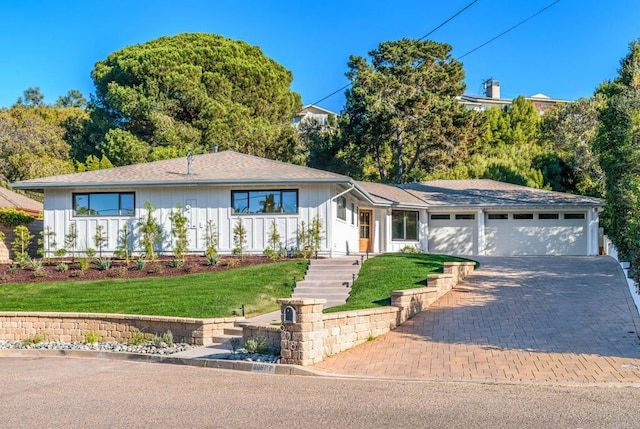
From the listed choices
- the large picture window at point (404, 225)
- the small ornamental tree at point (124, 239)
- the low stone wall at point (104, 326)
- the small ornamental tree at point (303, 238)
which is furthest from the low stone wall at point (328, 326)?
the large picture window at point (404, 225)

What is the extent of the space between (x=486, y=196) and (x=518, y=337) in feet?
58.8

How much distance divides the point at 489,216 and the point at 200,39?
69.3 ft

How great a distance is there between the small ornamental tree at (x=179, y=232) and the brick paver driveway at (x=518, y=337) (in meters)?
8.88

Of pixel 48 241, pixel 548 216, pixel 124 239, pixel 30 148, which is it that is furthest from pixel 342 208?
pixel 30 148

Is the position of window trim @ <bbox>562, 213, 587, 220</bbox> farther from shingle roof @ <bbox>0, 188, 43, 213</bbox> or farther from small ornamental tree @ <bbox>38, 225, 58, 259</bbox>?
shingle roof @ <bbox>0, 188, 43, 213</bbox>

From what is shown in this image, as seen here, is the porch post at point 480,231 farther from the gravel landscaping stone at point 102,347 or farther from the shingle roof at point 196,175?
the gravel landscaping stone at point 102,347

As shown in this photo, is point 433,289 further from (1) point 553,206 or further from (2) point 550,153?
(2) point 550,153

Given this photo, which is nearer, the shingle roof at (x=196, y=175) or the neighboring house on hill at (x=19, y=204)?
the shingle roof at (x=196, y=175)

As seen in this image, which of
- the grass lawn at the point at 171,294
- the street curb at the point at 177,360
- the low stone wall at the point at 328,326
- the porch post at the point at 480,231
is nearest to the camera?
the street curb at the point at 177,360

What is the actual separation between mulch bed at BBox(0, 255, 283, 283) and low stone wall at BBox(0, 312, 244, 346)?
4111 millimetres

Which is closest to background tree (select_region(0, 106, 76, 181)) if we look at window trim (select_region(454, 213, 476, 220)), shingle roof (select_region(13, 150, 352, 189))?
shingle roof (select_region(13, 150, 352, 189))

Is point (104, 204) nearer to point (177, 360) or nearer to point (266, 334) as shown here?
point (177, 360)

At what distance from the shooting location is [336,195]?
2152 centimetres

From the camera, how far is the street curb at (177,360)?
1012 cm
